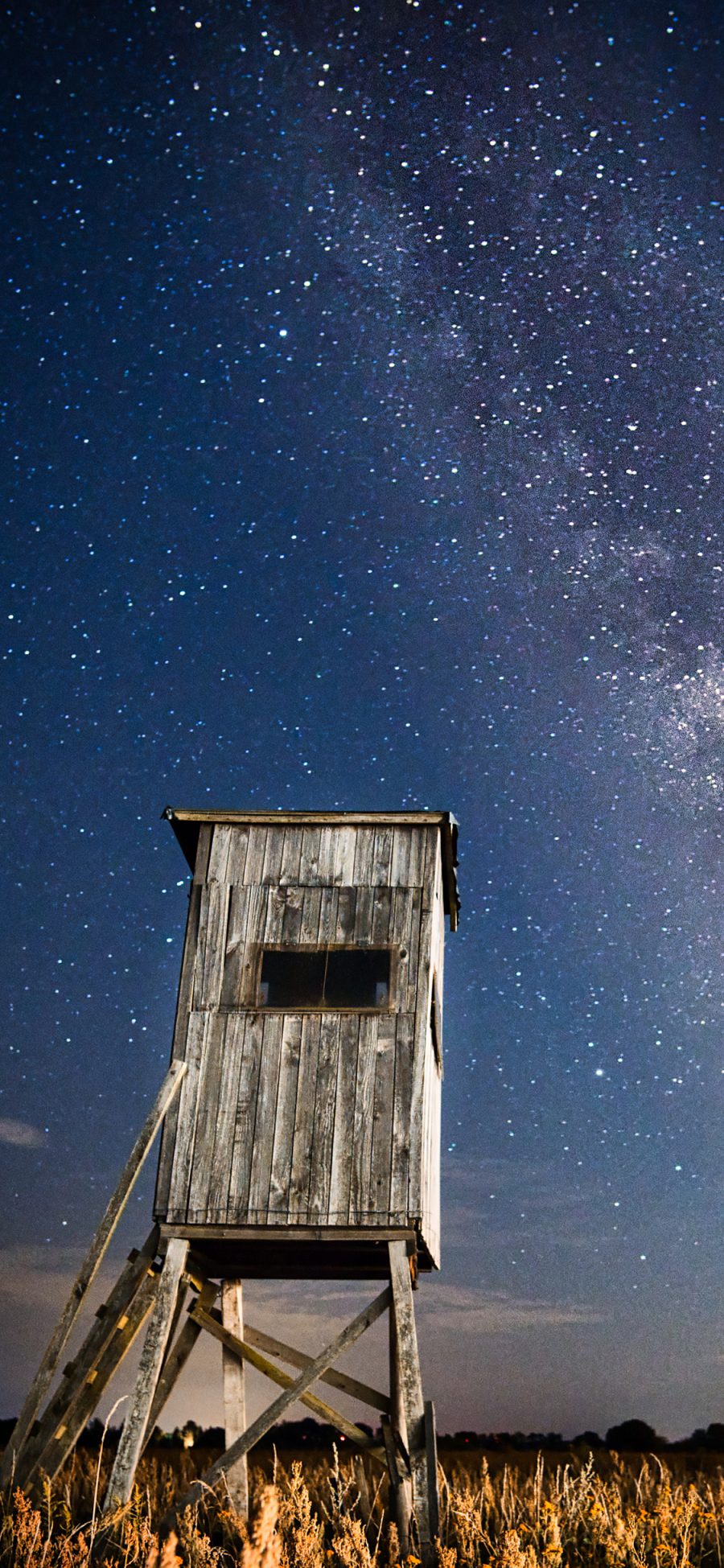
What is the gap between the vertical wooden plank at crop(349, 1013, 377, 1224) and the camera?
1198 cm

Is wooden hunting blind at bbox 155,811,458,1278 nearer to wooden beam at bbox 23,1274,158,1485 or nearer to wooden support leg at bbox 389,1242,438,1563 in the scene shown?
wooden support leg at bbox 389,1242,438,1563

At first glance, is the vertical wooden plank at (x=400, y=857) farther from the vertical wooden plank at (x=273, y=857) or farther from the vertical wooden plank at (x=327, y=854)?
the vertical wooden plank at (x=273, y=857)

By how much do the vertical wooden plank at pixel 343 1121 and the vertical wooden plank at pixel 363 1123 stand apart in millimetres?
39

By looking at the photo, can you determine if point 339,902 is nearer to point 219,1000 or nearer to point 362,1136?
point 219,1000

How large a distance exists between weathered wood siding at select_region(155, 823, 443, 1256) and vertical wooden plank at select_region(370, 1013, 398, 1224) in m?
0.01

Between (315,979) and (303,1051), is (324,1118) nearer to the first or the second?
(303,1051)

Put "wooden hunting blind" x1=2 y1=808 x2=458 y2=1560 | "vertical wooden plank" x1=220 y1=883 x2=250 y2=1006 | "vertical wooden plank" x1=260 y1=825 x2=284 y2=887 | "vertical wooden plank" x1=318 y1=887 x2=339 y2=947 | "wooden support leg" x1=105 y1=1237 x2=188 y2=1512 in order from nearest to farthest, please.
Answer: "wooden support leg" x1=105 y1=1237 x2=188 y2=1512 < "wooden hunting blind" x1=2 y1=808 x2=458 y2=1560 < "vertical wooden plank" x1=220 y1=883 x2=250 y2=1006 < "vertical wooden plank" x1=318 y1=887 x2=339 y2=947 < "vertical wooden plank" x1=260 y1=825 x2=284 y2=887

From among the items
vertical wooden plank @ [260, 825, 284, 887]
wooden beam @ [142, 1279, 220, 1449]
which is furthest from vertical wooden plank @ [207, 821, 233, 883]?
wooden beam @ [142, 1279, 220, 1449]

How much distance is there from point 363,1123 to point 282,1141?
793 millimetres

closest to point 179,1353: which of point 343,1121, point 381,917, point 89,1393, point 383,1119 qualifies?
point 89,1393

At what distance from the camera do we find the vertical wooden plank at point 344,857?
43.5 feet

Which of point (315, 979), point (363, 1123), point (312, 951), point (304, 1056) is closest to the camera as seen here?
point (363, 1123)

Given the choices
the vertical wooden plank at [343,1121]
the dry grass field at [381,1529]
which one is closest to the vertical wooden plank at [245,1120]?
the vertical wooden plank at [343,1121]

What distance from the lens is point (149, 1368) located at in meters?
11.8
